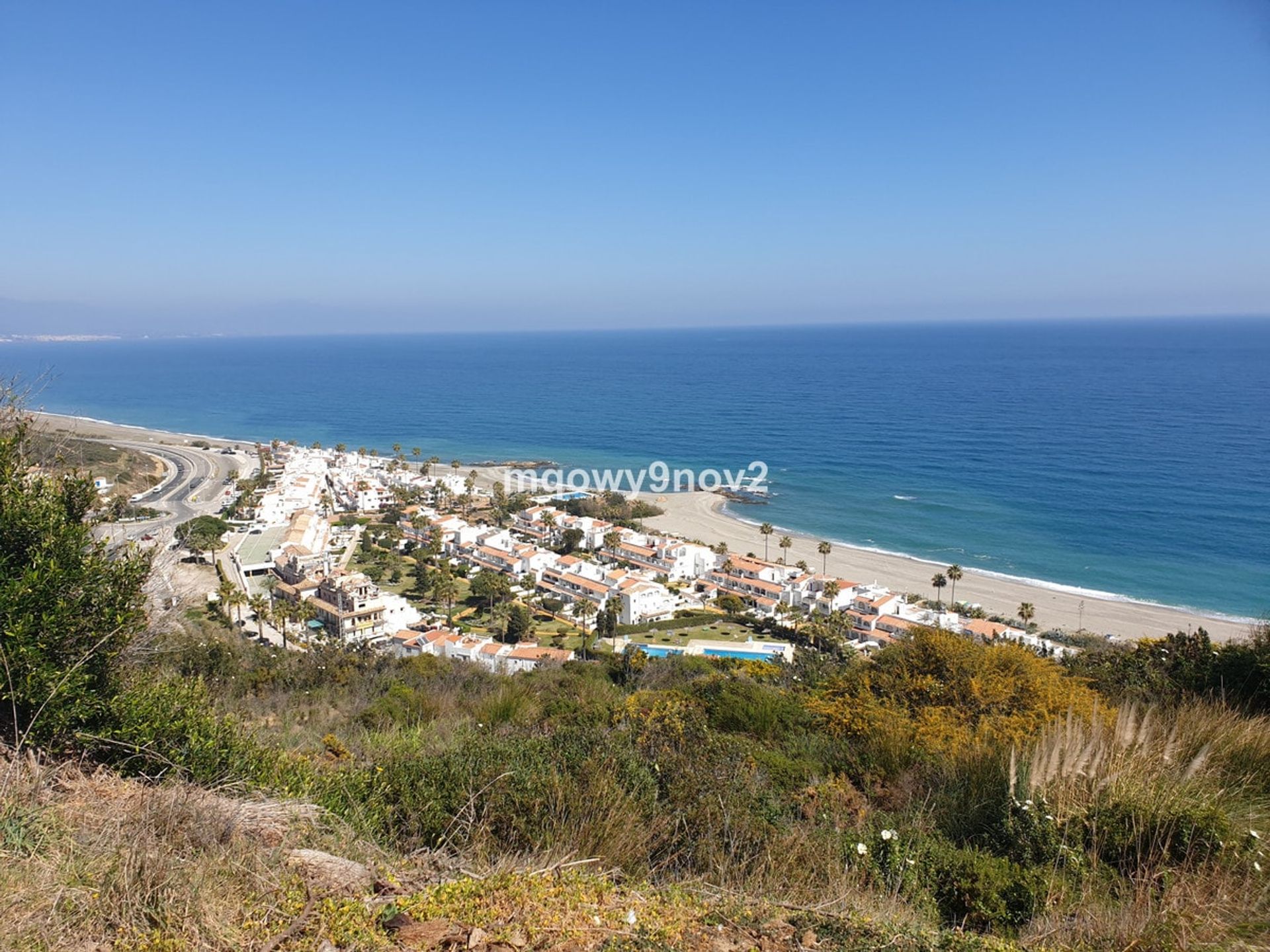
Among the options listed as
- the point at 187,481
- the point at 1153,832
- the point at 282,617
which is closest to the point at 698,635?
the point at 282,617

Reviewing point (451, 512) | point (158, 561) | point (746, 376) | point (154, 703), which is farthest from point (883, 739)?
point (746, 376)

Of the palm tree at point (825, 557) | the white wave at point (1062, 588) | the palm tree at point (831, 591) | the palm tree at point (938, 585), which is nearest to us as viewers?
the white wave at point (1062, 588)

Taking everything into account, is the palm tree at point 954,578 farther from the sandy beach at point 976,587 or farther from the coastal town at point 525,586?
the sandy beach at point 976,587

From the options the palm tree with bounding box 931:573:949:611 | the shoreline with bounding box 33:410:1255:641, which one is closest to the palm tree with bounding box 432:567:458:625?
the shoreline with bounding box 33:410:1255:641

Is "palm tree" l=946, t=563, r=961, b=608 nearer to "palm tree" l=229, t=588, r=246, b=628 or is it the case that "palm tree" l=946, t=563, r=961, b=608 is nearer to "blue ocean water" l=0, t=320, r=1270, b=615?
"blue ocean water" l=0, t=320, r=1270, b=615

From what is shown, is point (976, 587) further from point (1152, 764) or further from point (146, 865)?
point (146, 865)

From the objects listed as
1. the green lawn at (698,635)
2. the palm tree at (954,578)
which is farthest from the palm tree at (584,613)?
the palm tree at (954,578)

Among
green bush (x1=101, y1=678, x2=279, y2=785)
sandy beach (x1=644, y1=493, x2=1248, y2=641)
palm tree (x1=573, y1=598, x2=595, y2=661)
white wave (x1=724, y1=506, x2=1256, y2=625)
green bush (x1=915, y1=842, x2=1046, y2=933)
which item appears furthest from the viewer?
white wave (x1=724, y1=506, x2=1256, y2=625)
